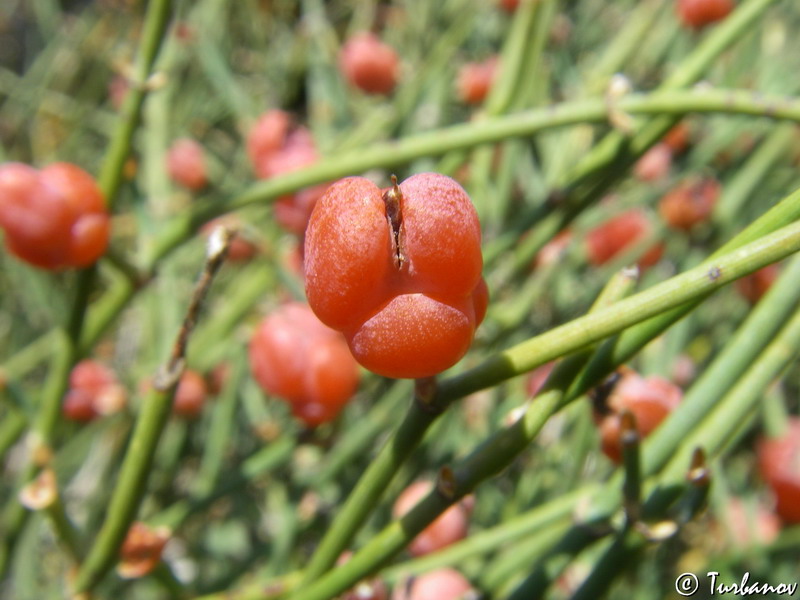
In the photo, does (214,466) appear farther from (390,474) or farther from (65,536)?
(390,474)

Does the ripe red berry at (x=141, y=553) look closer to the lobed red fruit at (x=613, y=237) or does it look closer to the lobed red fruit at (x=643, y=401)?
the lobed red fruit at (x=643, y=401)

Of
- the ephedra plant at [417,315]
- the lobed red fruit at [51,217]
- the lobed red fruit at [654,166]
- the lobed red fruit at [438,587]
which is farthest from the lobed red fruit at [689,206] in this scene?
the lobed red fruit at [51,217]

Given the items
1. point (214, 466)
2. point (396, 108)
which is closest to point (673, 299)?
point (214, 466)

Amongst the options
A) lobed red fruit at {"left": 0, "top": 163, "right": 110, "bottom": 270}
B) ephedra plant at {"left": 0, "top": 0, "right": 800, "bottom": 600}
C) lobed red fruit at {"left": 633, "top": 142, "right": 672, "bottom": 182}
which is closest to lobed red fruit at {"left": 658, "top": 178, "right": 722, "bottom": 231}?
ephedra plant at {"left": 0, "top": 0, "right": 800, "bottom": 600}

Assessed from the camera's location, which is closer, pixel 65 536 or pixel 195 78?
pixel 65 536

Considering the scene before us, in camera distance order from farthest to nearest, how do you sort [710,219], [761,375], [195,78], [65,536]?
1. [195,78]
2. [710,219]
3. [65,536]
4. [761,375]
